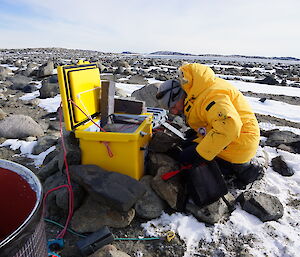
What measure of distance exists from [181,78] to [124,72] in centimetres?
1241

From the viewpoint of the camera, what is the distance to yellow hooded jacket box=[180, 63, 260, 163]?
7.23 ft

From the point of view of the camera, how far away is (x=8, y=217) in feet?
4.66

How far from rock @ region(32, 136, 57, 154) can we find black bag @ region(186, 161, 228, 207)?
8.11 feet

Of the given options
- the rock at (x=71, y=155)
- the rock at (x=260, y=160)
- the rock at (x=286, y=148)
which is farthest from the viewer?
the rock at (x=286, y=148)

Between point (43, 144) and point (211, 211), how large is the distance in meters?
2.79

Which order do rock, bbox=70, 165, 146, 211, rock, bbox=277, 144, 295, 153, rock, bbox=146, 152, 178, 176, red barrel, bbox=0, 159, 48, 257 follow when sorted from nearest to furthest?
red barrel, bbox=0, 159, 48, 257 → rock, bbox=70, 165, 146, 211 → rock, bbox=146, 152, 178, 176 → rock, bbox=277, 144, 295, 153

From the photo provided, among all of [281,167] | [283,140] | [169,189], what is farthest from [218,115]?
[283,140]

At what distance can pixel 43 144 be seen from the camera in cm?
395

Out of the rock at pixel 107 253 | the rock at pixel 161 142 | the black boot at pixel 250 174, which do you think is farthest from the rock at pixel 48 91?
the rock at pixel 107 253


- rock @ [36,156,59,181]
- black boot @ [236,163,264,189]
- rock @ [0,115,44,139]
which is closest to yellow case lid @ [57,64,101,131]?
rock @ [36,156,59,181]

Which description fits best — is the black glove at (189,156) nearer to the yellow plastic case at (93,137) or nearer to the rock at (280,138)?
the yellow plastic case at (93,137)

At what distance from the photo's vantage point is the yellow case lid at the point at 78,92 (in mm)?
2467

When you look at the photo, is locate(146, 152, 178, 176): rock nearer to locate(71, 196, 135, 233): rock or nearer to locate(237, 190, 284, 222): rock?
locate(71, 196, 135, 233): rock

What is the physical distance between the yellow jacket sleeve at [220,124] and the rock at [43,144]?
2.60 m
